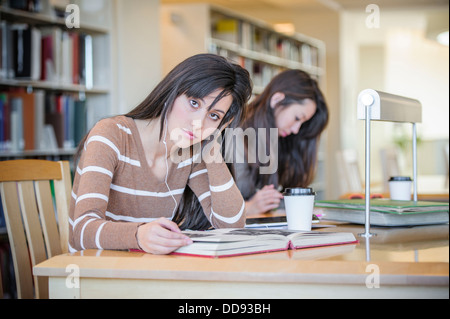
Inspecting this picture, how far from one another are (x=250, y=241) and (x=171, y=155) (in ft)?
1.78

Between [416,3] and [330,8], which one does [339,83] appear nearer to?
[330,8]

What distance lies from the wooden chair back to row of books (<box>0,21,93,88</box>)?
4.63 ft

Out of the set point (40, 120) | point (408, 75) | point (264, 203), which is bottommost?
point (264, 203)

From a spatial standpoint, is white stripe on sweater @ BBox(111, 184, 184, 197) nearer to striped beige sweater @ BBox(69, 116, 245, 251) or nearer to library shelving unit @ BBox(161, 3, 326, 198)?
striped beige sweater @ BBox(69, 116, 245, 251)

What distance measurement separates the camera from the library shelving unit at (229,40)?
4414 mm

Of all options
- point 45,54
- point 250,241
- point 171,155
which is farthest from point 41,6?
point 250,241

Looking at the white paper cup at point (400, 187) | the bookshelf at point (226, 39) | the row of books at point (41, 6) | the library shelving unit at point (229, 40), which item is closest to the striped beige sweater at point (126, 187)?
the white paper cup at point (400, 187)

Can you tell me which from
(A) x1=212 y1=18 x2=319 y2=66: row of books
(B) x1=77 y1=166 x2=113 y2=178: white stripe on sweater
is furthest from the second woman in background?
(A) x1=212 y1=18 x2=319 y2=66: row of books

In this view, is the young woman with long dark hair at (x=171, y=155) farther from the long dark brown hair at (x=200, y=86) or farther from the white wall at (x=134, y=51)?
the white wall at (x=134, y=51)

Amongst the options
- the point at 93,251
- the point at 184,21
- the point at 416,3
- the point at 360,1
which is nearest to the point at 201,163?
the point at 93,251

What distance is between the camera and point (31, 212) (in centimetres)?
150

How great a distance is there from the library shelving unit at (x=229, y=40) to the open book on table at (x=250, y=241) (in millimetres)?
3074

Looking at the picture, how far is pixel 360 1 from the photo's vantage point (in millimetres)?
6496

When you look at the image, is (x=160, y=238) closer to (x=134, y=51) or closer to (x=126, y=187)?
(x=126, y=187)
